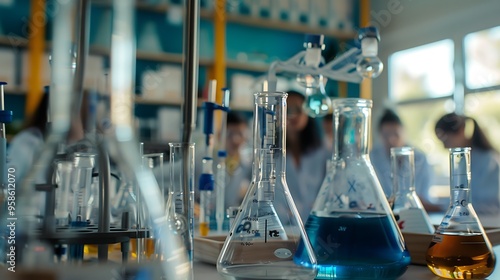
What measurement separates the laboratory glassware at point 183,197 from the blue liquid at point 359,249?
0.52ft

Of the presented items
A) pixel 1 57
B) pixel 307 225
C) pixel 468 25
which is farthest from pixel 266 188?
pixel 468 25

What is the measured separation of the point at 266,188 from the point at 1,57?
2.65 metres

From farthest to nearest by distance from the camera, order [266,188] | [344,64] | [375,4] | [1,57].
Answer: [375,4], [1,57], [344,64], [266,188]

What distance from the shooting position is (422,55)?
3732 millimetres

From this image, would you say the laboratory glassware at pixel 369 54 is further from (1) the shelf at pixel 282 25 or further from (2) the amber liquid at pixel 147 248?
(1) the shelf at pixel 282 25

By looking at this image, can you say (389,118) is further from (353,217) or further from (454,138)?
(353,217)

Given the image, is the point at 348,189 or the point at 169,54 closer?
the point at 348,189

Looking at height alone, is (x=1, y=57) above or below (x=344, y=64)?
above

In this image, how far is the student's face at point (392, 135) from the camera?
3.07 m

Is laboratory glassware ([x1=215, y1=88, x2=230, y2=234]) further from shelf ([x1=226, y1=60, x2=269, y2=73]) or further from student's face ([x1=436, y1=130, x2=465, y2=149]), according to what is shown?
shelf ([x1=226, y1=60, x2=269, y2=73])

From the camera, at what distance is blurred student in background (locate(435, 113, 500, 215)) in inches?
99.1

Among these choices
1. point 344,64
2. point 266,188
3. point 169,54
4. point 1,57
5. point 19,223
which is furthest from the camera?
point 169,54

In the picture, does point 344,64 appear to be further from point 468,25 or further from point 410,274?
point 468,25

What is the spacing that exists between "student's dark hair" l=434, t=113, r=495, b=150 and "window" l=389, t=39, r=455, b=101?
95cm
